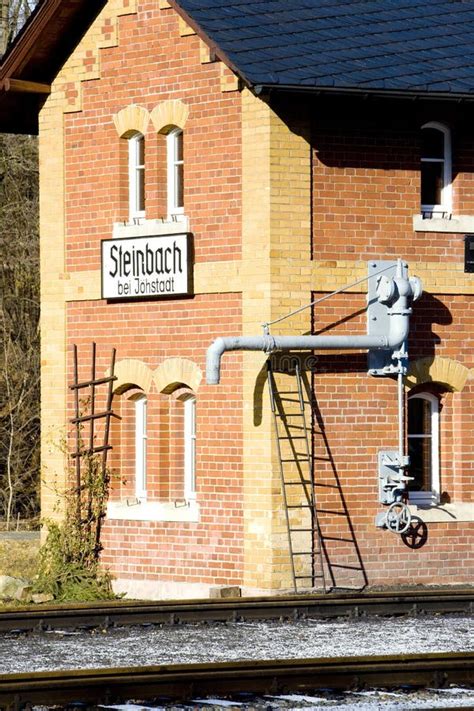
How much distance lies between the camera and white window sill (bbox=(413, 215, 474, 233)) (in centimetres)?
1972

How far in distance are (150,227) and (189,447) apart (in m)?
2.63

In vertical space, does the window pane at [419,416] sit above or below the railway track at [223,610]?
above

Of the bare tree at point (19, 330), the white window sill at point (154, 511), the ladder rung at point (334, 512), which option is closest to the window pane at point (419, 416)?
the ladder rung at point (334, 512)

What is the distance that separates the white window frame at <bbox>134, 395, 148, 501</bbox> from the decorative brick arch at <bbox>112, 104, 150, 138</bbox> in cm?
319

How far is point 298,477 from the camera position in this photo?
18.9 metres

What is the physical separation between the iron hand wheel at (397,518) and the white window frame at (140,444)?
10.6ft

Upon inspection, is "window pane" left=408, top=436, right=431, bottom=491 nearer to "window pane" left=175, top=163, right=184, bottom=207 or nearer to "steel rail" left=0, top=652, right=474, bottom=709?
"window pane" left=175, top=163, right=184, bottom=207

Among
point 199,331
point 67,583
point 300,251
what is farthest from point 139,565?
point 300,251

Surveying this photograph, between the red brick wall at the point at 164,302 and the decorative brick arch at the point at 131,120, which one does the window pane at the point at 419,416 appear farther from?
the decorative brick arch at the point at 131,120

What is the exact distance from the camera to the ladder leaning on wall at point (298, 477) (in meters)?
18.9

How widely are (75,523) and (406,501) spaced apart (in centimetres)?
413

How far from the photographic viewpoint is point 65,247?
2147 centimetres

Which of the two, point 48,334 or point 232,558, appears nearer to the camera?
point 232,558

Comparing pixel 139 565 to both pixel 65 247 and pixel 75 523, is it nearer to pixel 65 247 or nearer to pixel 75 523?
pixel 75 523
